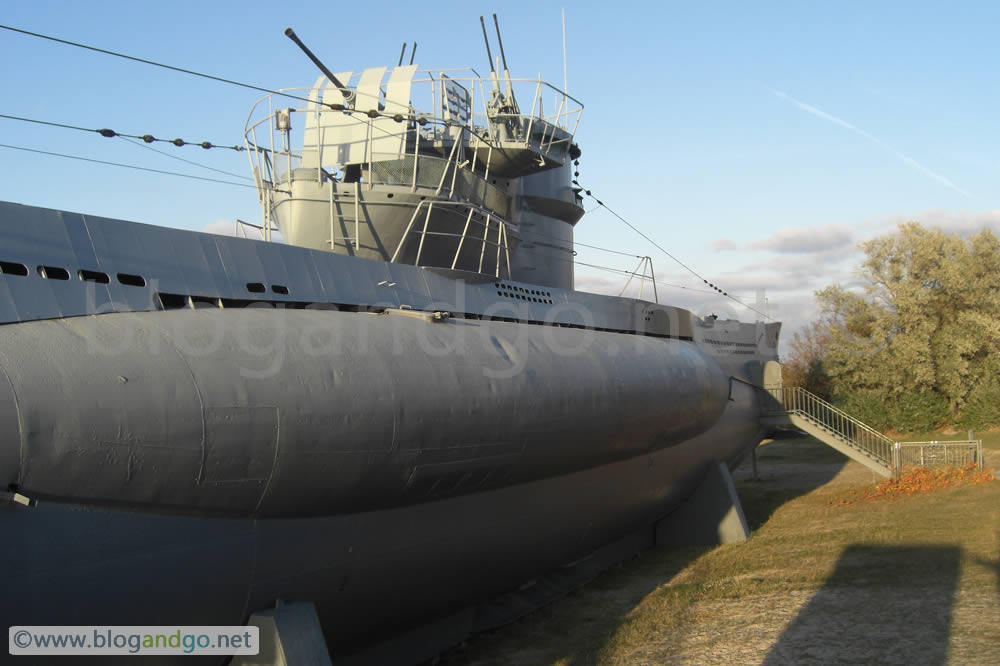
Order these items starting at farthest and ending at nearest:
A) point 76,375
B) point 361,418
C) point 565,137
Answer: point 565,137, point 361,418, point 76,375

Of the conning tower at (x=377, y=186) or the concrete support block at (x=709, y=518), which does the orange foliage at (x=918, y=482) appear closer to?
the concrete support block at (x=709, y=518)

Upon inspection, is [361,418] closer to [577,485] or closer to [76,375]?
[76,375]

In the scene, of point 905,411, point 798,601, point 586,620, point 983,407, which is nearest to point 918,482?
point 798,601

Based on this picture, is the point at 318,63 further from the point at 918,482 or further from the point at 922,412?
the point at 922,412

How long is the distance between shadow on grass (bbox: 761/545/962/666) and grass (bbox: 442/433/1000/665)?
0.02m

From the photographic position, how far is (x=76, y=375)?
525cm

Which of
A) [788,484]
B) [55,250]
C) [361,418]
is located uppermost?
[55,250]

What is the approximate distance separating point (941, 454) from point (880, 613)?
43.9ft

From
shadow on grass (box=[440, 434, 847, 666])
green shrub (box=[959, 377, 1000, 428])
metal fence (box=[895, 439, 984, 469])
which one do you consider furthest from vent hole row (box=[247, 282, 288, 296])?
green shrub (box=[959, 377, 1000, 428])

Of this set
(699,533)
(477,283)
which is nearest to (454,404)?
(477,283)

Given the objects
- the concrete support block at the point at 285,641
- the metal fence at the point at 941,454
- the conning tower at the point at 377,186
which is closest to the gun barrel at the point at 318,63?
the conning tower at the point at 377,186

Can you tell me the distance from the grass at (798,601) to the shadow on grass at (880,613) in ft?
0.06

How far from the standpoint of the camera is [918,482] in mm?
19172

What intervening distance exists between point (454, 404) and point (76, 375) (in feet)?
10.7
